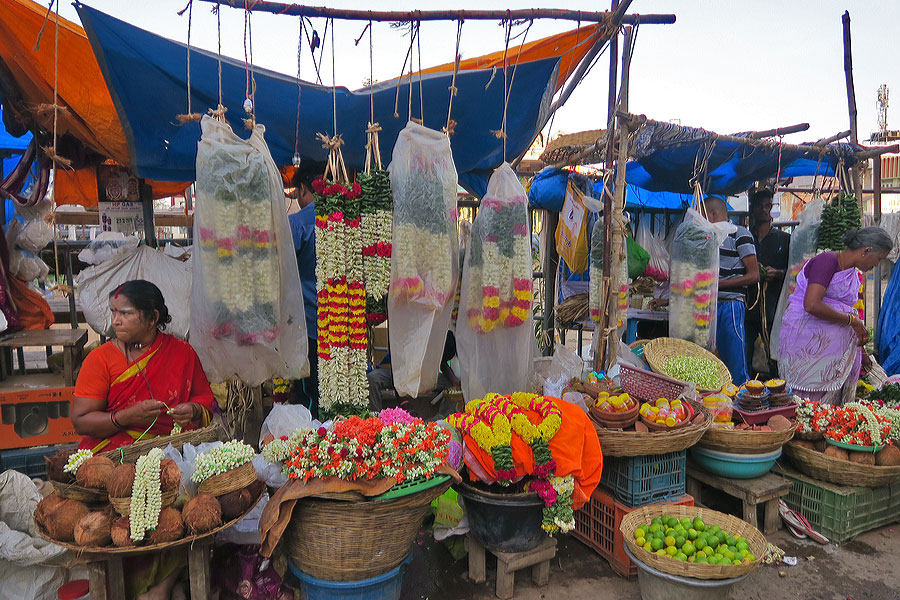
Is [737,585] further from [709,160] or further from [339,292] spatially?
[709,160]

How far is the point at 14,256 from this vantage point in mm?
4113

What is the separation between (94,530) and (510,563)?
6.03 feet

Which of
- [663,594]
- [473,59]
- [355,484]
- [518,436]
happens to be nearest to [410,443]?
[355,484]

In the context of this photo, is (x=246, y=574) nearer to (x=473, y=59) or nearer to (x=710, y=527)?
(x=710, y=527)

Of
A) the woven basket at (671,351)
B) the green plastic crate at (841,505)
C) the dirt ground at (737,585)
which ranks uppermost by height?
the woven basket at (671,351)

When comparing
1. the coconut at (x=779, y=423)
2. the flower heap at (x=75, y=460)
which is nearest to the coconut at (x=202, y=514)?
the flower heap at (x=75, y=460)

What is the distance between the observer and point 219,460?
229cm

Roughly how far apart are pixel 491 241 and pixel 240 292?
4.73 ft

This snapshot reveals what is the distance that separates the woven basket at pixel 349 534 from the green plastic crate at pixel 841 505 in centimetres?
264

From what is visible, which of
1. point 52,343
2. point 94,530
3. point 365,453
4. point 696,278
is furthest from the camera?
point 696,278

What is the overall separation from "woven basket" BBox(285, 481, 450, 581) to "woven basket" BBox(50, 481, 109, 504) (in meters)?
0.77

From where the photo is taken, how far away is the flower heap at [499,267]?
3.29 metres

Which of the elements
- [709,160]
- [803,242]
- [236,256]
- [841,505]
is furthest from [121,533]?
[803,242]

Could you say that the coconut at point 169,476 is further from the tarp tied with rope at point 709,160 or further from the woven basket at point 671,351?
the tarp tied with rope at point 709,160
